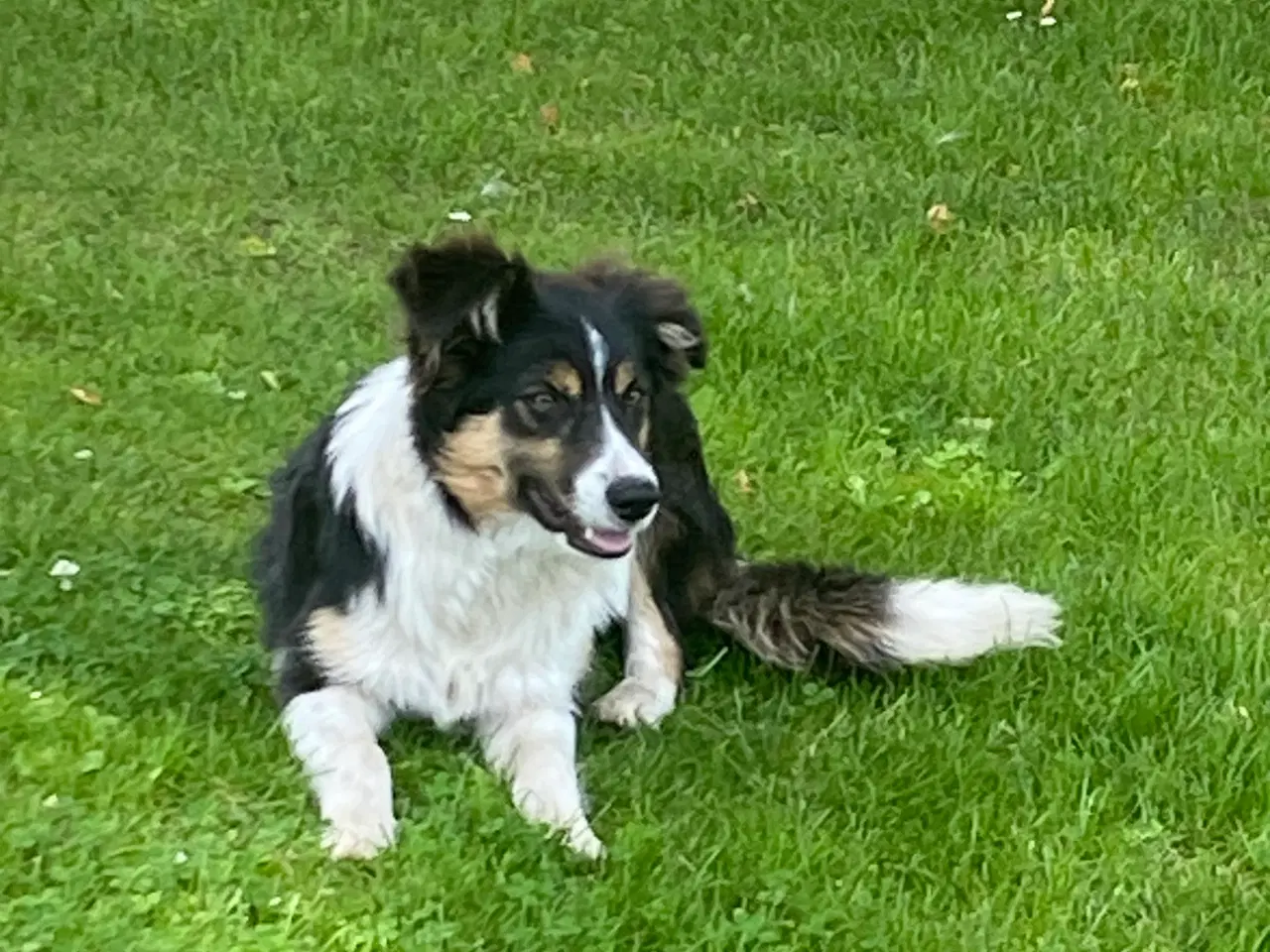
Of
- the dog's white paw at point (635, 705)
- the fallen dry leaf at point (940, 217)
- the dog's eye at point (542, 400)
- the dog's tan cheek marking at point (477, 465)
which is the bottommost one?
the fallen dry leaf at point (940, 217)

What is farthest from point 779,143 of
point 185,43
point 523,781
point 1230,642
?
point 523,781

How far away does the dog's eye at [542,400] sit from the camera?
155 inches

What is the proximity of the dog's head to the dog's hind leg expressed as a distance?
439mm

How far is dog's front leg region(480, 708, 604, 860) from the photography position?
382cm

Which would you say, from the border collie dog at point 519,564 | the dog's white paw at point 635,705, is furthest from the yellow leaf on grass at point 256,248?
the dog's white paw at point 635,705

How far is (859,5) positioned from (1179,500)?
172 inches

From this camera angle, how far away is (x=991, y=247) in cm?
702

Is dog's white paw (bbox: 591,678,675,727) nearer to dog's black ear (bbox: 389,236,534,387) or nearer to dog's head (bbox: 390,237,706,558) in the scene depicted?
dog's head (bbox: 390,237,706,558)

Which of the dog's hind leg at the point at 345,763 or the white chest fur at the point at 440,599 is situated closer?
the dog's hind leg at the point at 345,763

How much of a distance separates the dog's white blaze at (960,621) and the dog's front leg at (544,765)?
0.77 m

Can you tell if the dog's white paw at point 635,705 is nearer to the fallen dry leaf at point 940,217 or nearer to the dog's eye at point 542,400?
the dog's eye at point 542,400

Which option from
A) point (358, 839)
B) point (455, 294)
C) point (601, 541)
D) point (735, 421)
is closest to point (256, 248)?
point (735, 421)

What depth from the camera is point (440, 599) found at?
13.7 feet

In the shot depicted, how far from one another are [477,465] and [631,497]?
339 mm
